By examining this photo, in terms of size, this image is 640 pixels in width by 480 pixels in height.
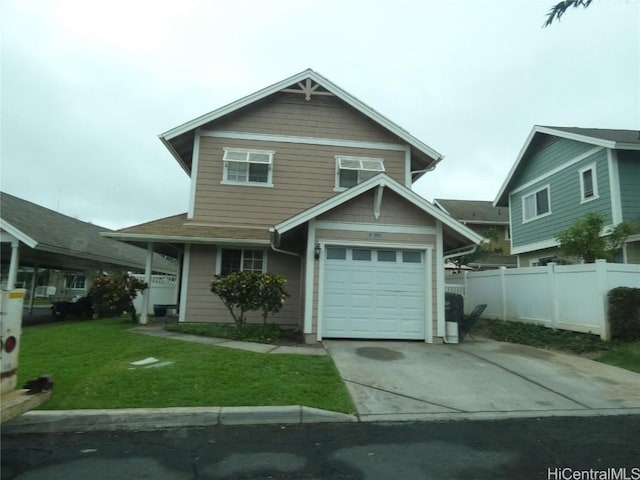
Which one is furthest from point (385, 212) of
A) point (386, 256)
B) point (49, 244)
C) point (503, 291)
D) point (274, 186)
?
point (49, 244)

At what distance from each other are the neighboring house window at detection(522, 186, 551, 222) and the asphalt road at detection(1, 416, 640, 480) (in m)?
14.6

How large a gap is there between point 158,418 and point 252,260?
7.88 metres

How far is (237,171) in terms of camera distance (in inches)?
526

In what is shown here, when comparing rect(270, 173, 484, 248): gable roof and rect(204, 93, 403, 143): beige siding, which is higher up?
rect(204, 93, 403, 143): beige siding

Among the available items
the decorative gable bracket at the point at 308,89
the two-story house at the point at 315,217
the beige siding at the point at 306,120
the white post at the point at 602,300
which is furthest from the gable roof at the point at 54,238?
the white post at the point at 602,300

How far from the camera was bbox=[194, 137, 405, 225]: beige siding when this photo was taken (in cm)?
1308

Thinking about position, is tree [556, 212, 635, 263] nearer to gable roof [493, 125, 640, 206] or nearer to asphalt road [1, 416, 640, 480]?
gable roof [493, 125, 640, 206]

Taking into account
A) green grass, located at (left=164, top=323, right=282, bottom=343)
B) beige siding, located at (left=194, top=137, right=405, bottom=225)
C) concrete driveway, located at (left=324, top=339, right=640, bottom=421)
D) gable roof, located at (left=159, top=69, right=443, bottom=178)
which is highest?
gable roof, located at (left=159, top=69, right=443, bottom=178)

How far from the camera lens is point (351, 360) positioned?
8.02m

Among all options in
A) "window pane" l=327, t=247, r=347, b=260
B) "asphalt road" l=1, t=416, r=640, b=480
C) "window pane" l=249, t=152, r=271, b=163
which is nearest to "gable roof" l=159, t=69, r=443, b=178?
"window pane" l=249, t=152, r=271, b=163

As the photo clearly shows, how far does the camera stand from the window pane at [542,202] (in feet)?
58.9

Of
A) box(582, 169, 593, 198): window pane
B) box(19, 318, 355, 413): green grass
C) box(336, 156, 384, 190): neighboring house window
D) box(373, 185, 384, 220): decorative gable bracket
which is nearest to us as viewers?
box(19, 318, 355, 413): green grass

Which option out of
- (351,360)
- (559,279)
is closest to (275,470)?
(351,360)

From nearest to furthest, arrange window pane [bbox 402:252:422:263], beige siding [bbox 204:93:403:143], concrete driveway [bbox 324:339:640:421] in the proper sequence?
concrete driveway [bbox 324:339:640:421], window pane [bbox 402:252:422:263], beige siding [bbox 204:93:403:143]
